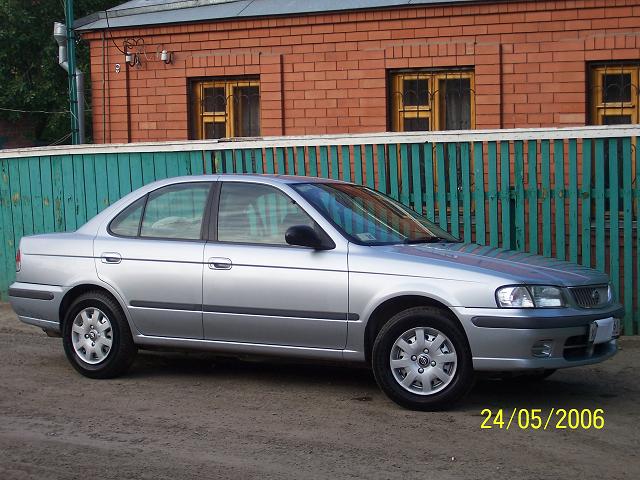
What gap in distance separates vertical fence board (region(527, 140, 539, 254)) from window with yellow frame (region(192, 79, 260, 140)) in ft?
15.1

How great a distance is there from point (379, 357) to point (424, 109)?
653cm

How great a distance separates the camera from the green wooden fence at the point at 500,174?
10.0 metres

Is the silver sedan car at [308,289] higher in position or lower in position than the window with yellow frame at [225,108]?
lower

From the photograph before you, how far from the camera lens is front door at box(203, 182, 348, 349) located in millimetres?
7121

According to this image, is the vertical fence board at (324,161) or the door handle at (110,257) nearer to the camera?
the door handle at (110,257)

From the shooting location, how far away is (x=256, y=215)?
7.65m

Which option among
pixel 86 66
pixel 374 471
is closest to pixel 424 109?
pixel 374 471

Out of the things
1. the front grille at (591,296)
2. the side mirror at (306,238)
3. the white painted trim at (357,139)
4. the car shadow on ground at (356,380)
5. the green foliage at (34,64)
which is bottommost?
the car shadow on ground at (356,380)

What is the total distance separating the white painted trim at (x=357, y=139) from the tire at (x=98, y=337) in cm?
383

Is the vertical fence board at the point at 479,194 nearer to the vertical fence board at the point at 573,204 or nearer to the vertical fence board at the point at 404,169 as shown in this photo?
the vertical fence board at the point at 404,169

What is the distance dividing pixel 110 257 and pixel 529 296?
3.21 m

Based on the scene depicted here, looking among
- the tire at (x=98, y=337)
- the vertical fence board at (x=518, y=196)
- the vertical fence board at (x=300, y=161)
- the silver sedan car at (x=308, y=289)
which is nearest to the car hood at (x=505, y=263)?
the silver sedan car at (x=308, y=289)
